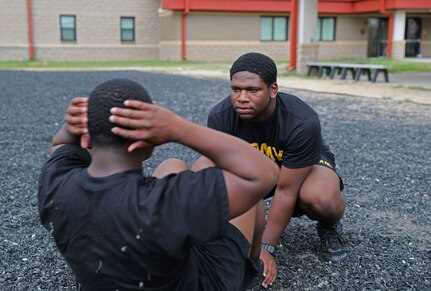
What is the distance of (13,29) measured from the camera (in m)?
27.6

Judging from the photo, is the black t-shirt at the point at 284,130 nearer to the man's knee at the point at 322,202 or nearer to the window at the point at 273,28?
the man's knee at the point at 322,202

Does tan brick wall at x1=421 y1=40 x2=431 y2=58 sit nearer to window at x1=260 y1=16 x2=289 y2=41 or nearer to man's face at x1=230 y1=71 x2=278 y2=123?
window at x1=260 y1=16 x2=289 y2=41

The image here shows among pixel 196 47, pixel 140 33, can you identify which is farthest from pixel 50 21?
pixel 196 47

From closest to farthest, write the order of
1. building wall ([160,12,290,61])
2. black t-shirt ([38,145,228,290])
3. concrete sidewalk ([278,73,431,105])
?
black t-shirt ([38,145,228,290])
concrete sidewalk ([278,73,431,105])
building wall ([160,12,290,61])

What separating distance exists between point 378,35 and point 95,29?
659 inches

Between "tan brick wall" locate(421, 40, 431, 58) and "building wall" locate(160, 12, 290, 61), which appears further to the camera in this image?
"tan brick wall" locate(421, 40, 431, 58)

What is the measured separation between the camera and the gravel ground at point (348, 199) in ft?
9.68

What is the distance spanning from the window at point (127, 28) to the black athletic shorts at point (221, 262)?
28836mm

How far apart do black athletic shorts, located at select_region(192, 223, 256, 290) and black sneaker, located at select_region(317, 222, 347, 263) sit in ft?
3.95

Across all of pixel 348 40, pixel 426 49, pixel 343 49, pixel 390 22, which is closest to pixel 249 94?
pixel 390 22

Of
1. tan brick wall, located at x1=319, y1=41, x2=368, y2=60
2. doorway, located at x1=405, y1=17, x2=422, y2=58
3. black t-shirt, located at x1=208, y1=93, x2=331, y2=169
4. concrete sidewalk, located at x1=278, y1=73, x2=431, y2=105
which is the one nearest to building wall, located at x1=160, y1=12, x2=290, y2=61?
tan brick wall, located at x1=319, y1=41, x2=368, y2=60

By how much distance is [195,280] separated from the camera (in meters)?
1.90

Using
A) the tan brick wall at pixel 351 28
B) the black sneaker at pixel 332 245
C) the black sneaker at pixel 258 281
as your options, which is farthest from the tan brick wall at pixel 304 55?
the black sneaker at pixel 258 281

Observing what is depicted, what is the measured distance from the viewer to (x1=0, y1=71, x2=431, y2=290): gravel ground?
9.68 ft
